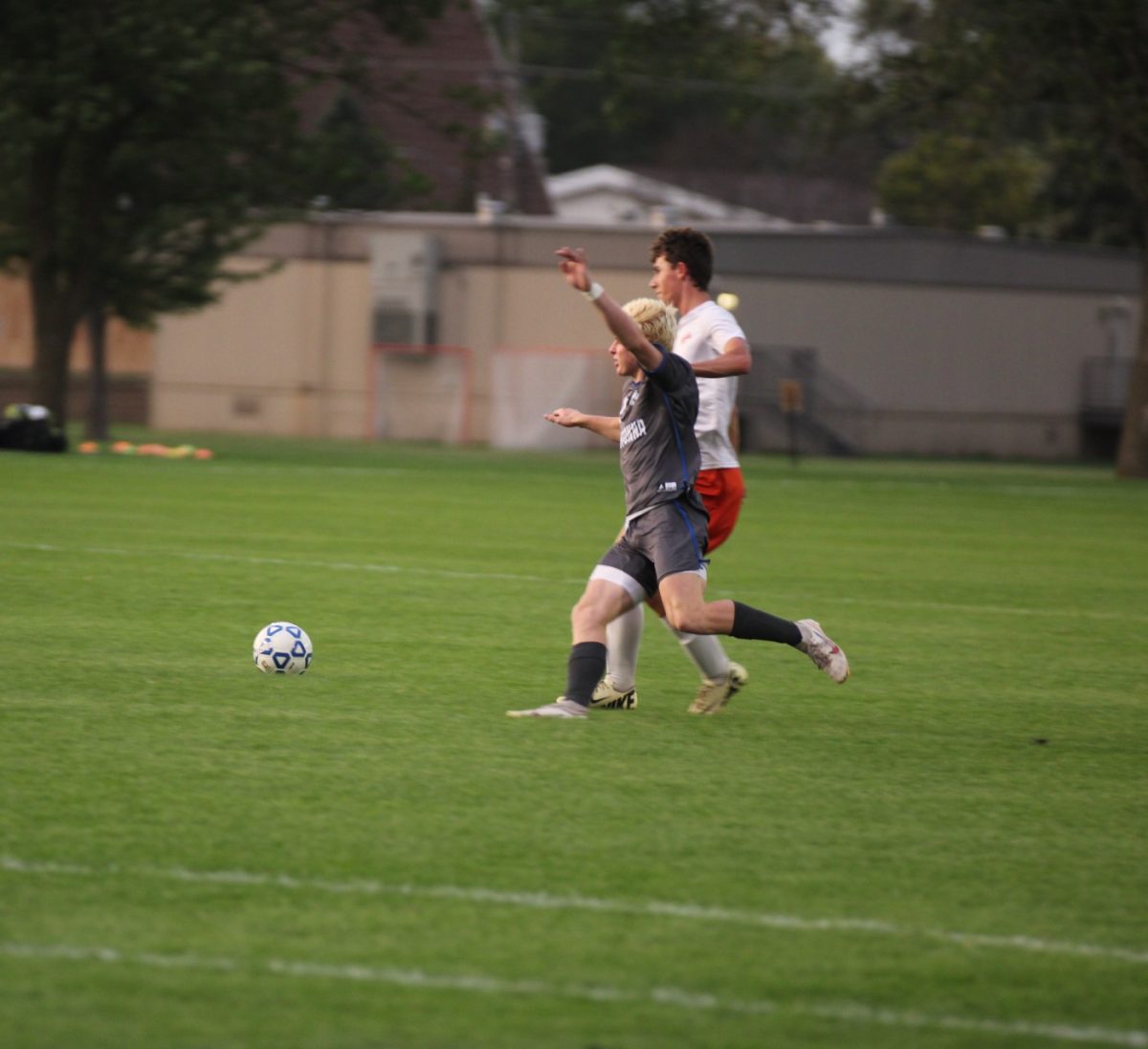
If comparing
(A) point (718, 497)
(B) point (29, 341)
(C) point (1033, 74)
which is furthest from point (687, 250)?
(B) point (29, 341)

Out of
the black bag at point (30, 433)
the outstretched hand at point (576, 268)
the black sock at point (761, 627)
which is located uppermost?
the outstretched hand at point (576, 268)

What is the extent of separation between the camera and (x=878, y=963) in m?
4.78

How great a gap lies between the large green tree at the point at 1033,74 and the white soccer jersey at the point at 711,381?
22.6 metres

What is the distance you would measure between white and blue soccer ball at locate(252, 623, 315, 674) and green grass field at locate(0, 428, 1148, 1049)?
108mm

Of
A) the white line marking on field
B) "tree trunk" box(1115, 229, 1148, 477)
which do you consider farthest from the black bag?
"tree trunk" box(1115, 229, 1148, 477)

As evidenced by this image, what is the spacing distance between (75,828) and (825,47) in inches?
1175

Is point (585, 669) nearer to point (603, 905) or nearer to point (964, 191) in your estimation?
point (603, 905)

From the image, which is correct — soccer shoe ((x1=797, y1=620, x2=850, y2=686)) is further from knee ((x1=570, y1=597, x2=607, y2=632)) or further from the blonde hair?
the blonde hair

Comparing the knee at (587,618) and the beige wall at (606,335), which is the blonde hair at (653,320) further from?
the beige wall at (606,335)

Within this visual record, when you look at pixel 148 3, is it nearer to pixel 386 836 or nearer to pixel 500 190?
pixel 386 836

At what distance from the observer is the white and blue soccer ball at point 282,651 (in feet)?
29.4

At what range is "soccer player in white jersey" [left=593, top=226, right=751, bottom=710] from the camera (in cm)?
832

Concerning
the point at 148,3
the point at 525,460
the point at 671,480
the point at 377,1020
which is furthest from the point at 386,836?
the point at 525,460

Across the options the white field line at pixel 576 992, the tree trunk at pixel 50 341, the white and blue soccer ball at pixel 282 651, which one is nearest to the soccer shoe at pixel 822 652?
the white and blue soccer ball at pixel 282 651
